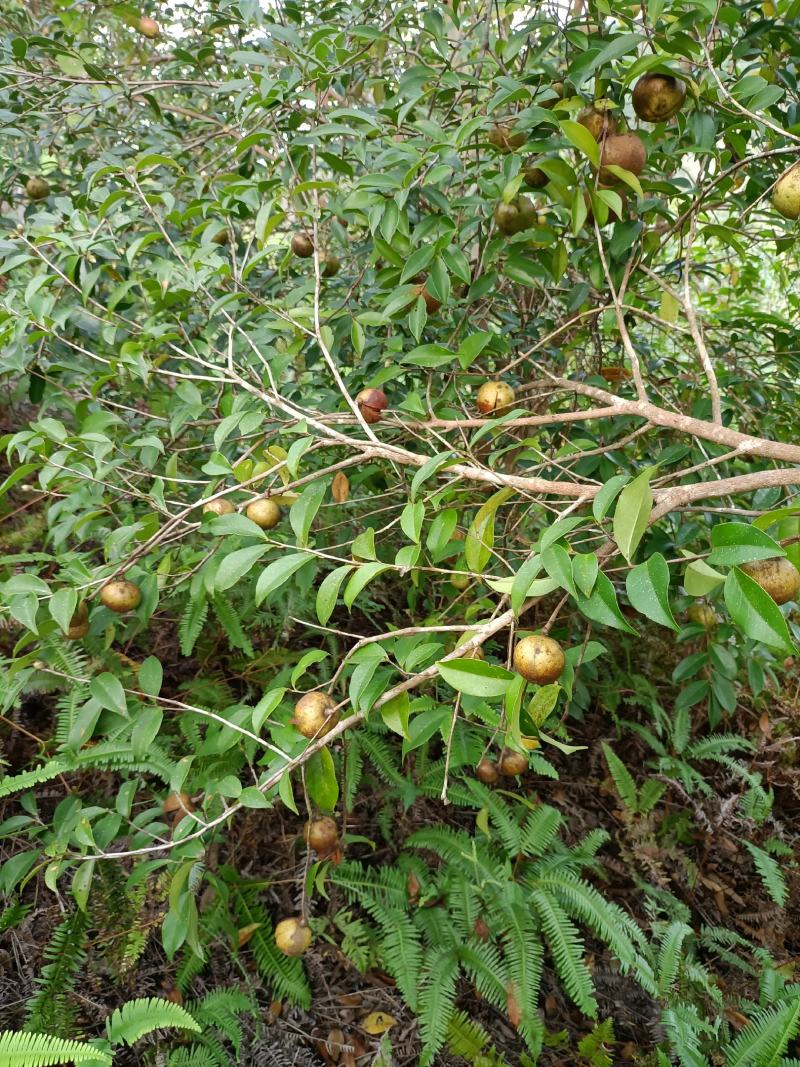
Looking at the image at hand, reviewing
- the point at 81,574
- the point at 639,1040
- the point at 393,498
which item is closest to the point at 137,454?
the point at 393,498

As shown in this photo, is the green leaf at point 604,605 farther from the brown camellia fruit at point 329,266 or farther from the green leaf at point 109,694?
the brown camellia fruit at point 329,266

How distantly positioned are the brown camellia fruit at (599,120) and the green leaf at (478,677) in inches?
48.8

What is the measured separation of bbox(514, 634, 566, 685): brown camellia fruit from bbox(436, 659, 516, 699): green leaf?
0.29ft

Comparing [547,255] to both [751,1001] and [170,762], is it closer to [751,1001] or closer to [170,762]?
[170,762]

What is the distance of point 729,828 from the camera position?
2912 mm

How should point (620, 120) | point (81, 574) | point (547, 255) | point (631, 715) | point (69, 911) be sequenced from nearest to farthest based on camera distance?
point (81, 574), point (620, 120), point (547, 255), point (69, 911), point (631, 715)

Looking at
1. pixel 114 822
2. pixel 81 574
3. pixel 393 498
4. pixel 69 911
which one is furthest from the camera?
pixel 393 498

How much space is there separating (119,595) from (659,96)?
1662 mm

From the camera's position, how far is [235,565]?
4.31 ft


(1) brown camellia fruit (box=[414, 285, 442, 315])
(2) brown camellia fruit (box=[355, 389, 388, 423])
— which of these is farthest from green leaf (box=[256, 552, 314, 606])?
(1) brown camellia fruit (box=[414, 285, 442, 315])

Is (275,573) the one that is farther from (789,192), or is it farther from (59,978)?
(59,978)

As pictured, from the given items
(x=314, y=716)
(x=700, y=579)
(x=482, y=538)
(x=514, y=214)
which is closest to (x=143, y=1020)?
(x=314, y=716)

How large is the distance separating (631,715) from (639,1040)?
131 cm

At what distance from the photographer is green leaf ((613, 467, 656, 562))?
1.00 metres
